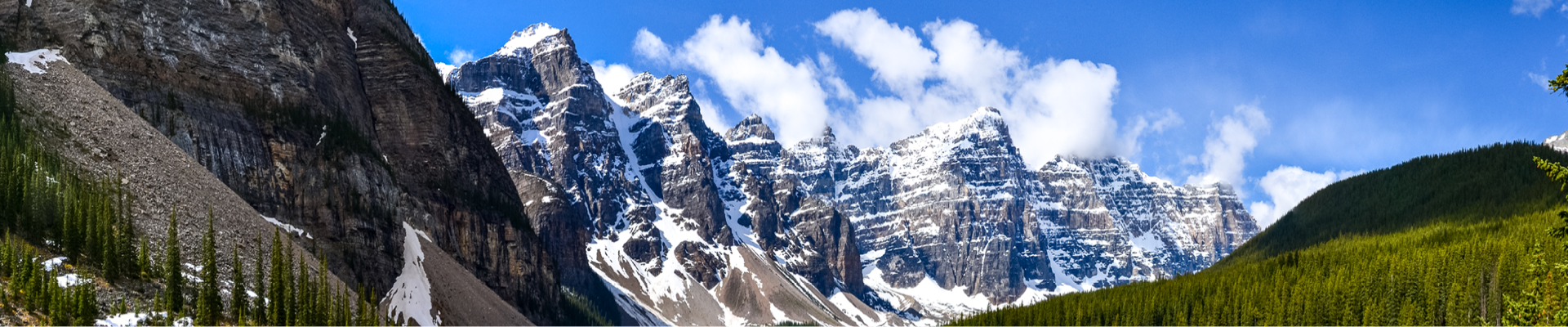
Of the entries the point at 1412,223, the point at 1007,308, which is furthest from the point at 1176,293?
the point at 1412,223

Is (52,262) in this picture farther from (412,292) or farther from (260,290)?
(412,292)

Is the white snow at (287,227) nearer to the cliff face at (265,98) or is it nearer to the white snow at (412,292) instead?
the cliff face at (265,98)

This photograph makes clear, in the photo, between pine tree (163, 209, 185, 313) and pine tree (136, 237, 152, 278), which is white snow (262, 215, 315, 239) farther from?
pine tree (136, 237, 152, 278)

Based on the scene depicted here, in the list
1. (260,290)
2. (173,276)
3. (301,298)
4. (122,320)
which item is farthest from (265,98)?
(122,320)

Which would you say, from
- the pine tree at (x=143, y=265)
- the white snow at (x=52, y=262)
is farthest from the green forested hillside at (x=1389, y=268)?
the white snow at (x=52, y=262)

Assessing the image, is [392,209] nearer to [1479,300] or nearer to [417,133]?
[417,133]

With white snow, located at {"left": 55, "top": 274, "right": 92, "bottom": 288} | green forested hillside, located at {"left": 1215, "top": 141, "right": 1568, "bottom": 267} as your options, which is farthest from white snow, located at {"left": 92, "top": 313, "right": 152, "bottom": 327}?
green forested hillside, located at {"left": 1215, "top": 141, "right": 1568, "bottom": 267}

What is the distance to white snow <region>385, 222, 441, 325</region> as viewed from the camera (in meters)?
144

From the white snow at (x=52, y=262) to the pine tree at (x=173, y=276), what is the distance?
666 cm

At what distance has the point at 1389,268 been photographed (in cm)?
13938

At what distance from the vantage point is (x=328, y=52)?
170250 mm

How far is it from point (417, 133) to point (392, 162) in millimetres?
8048

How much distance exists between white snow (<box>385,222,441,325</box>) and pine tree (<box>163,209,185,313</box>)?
157 feet

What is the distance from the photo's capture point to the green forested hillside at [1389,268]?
5133 inches
